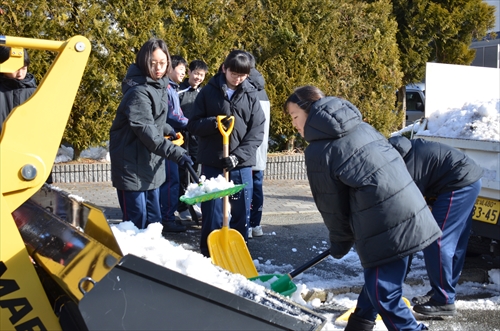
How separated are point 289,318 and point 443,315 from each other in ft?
8.05

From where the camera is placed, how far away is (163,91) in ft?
14.9

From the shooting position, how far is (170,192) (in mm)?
6164

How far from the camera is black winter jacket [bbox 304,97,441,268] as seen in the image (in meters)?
2.91

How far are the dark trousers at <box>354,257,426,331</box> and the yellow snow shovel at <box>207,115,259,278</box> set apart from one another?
1489 millimetres

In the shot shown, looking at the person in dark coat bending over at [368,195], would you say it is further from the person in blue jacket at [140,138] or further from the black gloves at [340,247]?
the person in blue jacket at [140,138]

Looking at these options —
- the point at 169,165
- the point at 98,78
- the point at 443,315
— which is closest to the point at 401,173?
the point at 443,315

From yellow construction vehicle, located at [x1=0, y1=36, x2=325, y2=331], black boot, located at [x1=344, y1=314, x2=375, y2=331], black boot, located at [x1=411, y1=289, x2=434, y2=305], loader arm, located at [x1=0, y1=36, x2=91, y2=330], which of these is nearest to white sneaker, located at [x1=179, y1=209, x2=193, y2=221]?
black boot, located at [x1=411, y1=289, x2=434, y2=305]

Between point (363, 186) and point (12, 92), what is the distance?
304cm

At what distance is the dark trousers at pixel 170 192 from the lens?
612 cm

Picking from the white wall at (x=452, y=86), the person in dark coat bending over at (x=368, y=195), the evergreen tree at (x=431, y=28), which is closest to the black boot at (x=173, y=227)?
the white wall at (x=452, y=86)

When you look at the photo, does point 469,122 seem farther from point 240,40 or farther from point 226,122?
point 240,40

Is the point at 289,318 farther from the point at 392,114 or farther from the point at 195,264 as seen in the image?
the point at 392,114

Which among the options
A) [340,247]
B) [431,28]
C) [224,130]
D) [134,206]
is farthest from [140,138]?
[431,28]

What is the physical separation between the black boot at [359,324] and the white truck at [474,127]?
1921 mm
